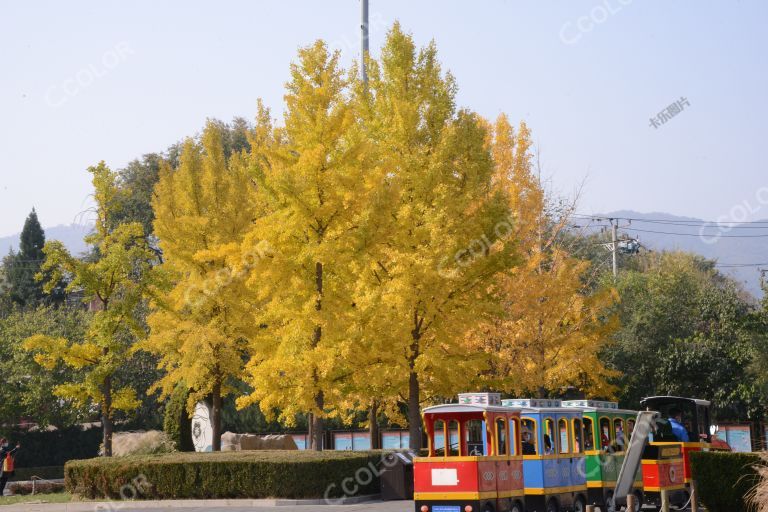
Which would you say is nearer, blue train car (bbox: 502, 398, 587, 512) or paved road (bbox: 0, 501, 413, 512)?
blue train car (bbox: 502, 398, 587, 512)

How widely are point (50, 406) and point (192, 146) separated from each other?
60.4ft

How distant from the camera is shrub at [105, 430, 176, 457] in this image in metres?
35.7

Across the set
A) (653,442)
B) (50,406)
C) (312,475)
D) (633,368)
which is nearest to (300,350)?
(312,475)

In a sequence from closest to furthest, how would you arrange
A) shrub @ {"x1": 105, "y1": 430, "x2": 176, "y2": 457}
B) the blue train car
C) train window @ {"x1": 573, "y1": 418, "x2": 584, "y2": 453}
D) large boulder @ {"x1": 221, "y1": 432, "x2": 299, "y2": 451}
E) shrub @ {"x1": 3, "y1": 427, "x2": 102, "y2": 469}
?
the blue train car
train window @ {"x1": 573, "y1": 418, "x2": 584, "y2": 453}
shrub @ {"x1": 105, "y1": 430, "x2": 176, "y2": 457}
large boulder @ {"x1": 221, "y1": 432, "x2": 299, "y2": 451}
shrub @ {"x1": 3, "y1": 427, "x2": 102, "y2": 469}

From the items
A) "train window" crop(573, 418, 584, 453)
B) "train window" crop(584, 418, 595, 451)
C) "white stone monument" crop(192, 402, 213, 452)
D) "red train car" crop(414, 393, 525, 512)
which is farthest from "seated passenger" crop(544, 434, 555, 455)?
"white stone monument" crop(192, 402, 213, 452)

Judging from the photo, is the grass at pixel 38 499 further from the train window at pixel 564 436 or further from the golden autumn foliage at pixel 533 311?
the train window at pixel 564 436

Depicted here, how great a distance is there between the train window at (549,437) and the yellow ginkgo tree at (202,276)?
47.4ft

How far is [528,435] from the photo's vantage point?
68.5 ft

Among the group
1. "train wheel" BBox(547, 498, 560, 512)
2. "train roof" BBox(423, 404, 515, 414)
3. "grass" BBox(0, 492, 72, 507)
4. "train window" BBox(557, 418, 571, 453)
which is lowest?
"grass" BBox(0, 492, 72, 507)

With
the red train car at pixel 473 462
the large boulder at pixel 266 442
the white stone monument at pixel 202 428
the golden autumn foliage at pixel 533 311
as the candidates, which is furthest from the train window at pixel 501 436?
the white stone monument at pixel 202 428

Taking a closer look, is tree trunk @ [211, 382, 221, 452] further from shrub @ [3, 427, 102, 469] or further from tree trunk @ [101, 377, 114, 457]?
shrub @ [3, 427, 102, 469]

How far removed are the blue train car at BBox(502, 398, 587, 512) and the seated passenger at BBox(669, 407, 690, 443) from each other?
88.7 inches

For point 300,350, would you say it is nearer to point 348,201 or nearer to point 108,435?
point 348,201

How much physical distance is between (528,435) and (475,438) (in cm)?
162
